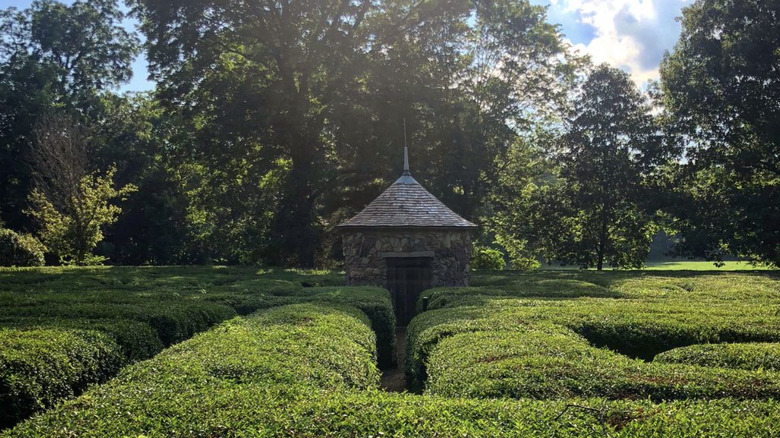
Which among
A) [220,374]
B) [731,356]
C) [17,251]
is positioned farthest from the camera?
[17,251]

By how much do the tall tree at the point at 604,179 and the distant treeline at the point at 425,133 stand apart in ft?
0.25

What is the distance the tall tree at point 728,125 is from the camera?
22.3m

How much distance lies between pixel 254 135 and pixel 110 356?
18731 mm

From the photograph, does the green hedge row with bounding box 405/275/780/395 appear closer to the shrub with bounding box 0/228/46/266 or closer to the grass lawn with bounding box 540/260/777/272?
the grass lawn with bounding box 540/260/777/272

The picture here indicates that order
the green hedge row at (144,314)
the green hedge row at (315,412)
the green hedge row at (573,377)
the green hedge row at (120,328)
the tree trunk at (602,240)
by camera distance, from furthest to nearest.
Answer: the tree trunk at (602,240)
the green hedge row at (144,314)
the green hedge row at (120,328)
the green hedge row at (573,377)
the green hedge row at (315,412)

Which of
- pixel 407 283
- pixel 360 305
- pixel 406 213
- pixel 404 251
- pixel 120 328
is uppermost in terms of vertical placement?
pixel 406 213

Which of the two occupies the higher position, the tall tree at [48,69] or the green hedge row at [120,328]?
the tall tree at [48,69]

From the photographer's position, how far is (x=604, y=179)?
26.6 metres

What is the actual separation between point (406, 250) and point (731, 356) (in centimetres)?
1011

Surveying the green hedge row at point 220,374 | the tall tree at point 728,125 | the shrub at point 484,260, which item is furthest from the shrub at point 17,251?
the tall tree at point 728,125

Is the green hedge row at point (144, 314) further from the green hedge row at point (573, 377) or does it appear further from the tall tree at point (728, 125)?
A: the tall tree at point (728, 125)

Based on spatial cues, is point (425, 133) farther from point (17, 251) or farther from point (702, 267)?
point (702, 267)

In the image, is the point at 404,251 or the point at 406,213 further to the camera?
the point at 406,213

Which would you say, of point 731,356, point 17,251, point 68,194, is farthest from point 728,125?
point 17,251
